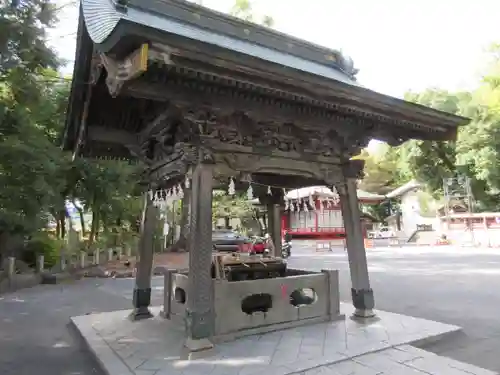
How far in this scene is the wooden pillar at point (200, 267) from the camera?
4.45 metres

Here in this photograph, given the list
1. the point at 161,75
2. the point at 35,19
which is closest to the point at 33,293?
the point at 35,19

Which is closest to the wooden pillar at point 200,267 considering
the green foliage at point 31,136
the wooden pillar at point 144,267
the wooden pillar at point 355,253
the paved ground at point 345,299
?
the paved ground at point 345,299

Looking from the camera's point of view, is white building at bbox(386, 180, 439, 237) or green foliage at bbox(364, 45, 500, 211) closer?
green foliage at bbox(364, 45, 500, 211)

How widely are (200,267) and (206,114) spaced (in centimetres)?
192

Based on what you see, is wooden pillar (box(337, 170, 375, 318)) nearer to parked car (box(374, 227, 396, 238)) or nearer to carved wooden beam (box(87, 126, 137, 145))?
carved wooden beam (box(87, 126, 137, 145))

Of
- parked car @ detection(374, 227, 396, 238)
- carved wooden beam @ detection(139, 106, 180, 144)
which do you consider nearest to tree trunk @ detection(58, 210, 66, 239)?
carved wooden beam @ detection(139, 106, 180, 144)

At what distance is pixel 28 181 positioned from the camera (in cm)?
965

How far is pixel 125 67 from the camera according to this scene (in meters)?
3.60

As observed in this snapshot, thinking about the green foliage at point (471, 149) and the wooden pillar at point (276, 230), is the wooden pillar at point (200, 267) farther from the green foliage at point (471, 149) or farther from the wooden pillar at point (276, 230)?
the green foliage at point (471, 149)

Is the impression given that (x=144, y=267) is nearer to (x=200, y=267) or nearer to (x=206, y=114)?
(x=200, y=267)

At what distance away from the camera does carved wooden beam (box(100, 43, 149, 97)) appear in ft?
11.0

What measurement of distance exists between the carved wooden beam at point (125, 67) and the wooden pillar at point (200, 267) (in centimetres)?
141

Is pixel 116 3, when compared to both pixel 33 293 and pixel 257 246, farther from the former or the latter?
pixel 257 246

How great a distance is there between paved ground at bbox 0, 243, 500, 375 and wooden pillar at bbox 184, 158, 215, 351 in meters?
1.25
